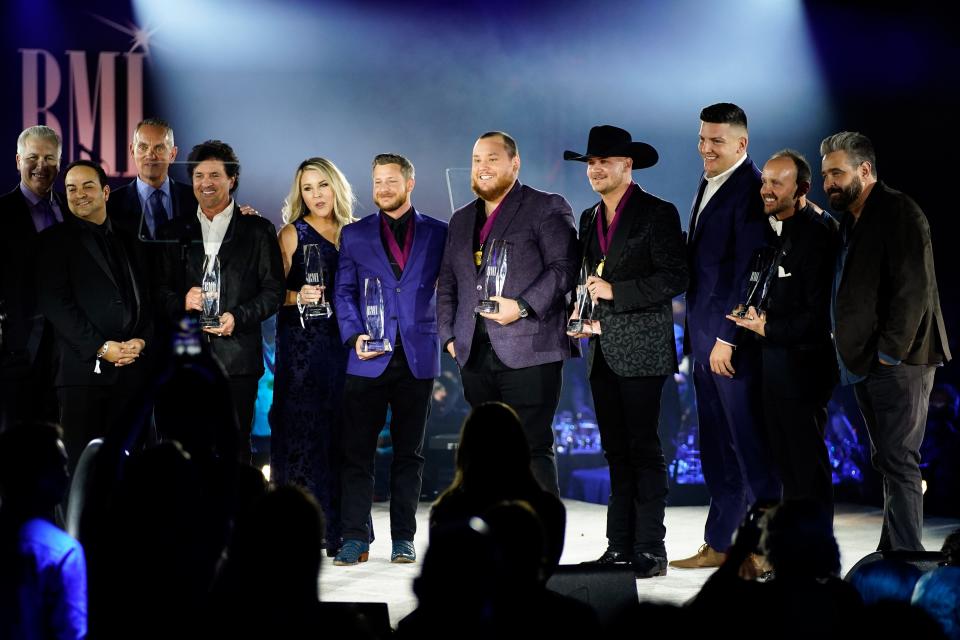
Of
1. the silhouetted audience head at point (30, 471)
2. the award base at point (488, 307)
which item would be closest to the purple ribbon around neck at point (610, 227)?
the award base at point (488, 307)

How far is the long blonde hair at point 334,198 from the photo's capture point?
17.6 feet

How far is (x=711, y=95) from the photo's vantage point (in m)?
9.01

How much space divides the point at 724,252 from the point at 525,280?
821 mm

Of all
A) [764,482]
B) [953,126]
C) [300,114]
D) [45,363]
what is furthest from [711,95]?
[45,363]

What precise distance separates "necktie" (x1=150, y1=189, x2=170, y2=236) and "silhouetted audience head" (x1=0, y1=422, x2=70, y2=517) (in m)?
2.80

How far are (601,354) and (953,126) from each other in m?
3.92

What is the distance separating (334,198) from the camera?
5430 millimetres

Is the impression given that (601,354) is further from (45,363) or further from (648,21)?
(648,21)

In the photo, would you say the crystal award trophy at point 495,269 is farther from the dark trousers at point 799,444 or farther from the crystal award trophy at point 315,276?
the dark trousers at point 799,444

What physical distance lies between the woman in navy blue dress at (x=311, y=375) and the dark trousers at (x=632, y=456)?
4.18 feet

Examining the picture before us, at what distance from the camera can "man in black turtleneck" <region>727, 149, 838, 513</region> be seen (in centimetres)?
463

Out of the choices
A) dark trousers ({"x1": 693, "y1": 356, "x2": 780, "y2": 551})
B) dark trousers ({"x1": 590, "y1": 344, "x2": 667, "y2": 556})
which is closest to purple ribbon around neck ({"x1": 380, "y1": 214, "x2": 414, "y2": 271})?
dark trousers ({"x1": 590, "y1": 344, "x2": 667, "y2": 556})

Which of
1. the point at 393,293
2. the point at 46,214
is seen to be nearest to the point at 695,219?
the point at 393,293

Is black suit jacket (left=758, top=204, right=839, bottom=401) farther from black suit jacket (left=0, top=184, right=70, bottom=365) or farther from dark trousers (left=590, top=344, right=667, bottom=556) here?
black suit jacket (left=0, top=184, right=70, bottom=365)
